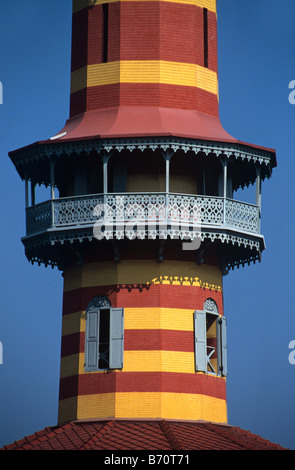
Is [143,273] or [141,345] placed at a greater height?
[143,273]

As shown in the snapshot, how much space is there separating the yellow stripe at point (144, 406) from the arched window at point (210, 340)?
1181 millimetres

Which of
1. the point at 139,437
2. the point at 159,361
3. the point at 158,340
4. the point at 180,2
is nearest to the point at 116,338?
the point at 158,340

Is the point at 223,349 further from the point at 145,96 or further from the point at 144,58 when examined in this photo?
the point at 144,58

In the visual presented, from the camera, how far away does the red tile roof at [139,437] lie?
44.4 m

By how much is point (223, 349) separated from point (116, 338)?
13.7ft

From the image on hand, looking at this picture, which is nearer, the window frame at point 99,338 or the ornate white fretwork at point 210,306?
the window frame at point 99,338

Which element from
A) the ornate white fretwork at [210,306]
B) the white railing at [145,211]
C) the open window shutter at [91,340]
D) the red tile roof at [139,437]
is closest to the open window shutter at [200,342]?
the ornate white fretwork at [210,306]

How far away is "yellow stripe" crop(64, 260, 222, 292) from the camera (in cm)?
4806

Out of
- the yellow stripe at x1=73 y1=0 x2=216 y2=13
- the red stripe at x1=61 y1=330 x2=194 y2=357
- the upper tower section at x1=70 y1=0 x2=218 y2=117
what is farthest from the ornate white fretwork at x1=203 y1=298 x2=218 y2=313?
the yellow stripe at x1=73 y1=0 x2=216 y2=13

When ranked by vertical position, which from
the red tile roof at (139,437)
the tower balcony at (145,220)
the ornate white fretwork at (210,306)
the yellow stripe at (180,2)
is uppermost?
the yellow stripe at (180,2)

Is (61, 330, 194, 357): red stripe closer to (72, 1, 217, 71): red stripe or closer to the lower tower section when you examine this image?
the lower tower section

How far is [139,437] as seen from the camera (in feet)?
148

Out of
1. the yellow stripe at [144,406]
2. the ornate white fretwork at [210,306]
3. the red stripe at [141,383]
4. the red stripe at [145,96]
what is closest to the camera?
the yellow stripe at [144,406]

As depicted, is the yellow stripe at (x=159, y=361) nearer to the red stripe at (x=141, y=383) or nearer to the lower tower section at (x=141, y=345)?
the lower tower section at (x=141, y=345)
